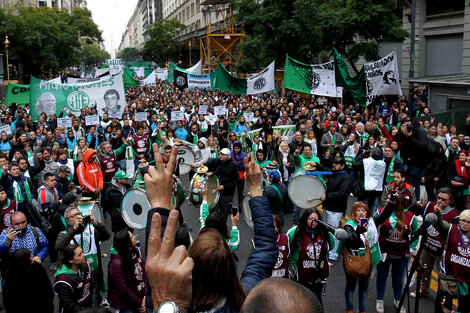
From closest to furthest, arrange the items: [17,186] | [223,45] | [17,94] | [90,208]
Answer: [90,208] → [17,186] → [17,94] → [223,45]

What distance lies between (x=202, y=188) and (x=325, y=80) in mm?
9785

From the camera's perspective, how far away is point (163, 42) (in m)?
71.9

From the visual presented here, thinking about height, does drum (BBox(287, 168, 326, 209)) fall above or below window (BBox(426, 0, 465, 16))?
below

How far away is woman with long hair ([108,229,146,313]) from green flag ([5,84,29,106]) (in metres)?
14.7

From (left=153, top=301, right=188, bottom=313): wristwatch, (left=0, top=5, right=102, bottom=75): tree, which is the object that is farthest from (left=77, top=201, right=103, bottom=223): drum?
(left=0, top=5, right=102, bottom=75): tree

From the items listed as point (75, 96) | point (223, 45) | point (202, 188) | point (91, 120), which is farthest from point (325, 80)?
point (223, 45)

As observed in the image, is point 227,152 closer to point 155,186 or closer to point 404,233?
point 404,233

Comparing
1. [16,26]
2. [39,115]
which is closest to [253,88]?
[39,115]

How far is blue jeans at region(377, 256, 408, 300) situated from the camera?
534cm

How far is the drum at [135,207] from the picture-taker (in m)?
6.59

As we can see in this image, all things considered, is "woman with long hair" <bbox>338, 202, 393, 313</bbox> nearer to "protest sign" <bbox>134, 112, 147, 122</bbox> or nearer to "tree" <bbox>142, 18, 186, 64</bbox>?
"protest sign" <bbox>134, 112, 147, 122</bbox>

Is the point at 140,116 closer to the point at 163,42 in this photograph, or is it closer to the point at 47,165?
the point at 47,165

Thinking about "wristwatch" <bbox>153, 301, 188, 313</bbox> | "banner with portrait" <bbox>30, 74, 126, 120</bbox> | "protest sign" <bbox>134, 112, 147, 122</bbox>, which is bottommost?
"wristwatch" <bbox>153, 301, 188, 313</bbox>

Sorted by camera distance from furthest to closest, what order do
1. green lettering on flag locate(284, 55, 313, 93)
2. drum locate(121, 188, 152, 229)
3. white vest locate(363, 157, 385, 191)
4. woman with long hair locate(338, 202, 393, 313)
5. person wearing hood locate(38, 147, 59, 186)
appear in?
green lettering on flag locate(284, 55, 313, 93) → person wearing hood locate(38, 147, 59, 186) → white vest locate(363, 157, 385, 191) → drum locate(121, 188, 152, 229) → woman with long hair locate(338, 202, 393, 313)
